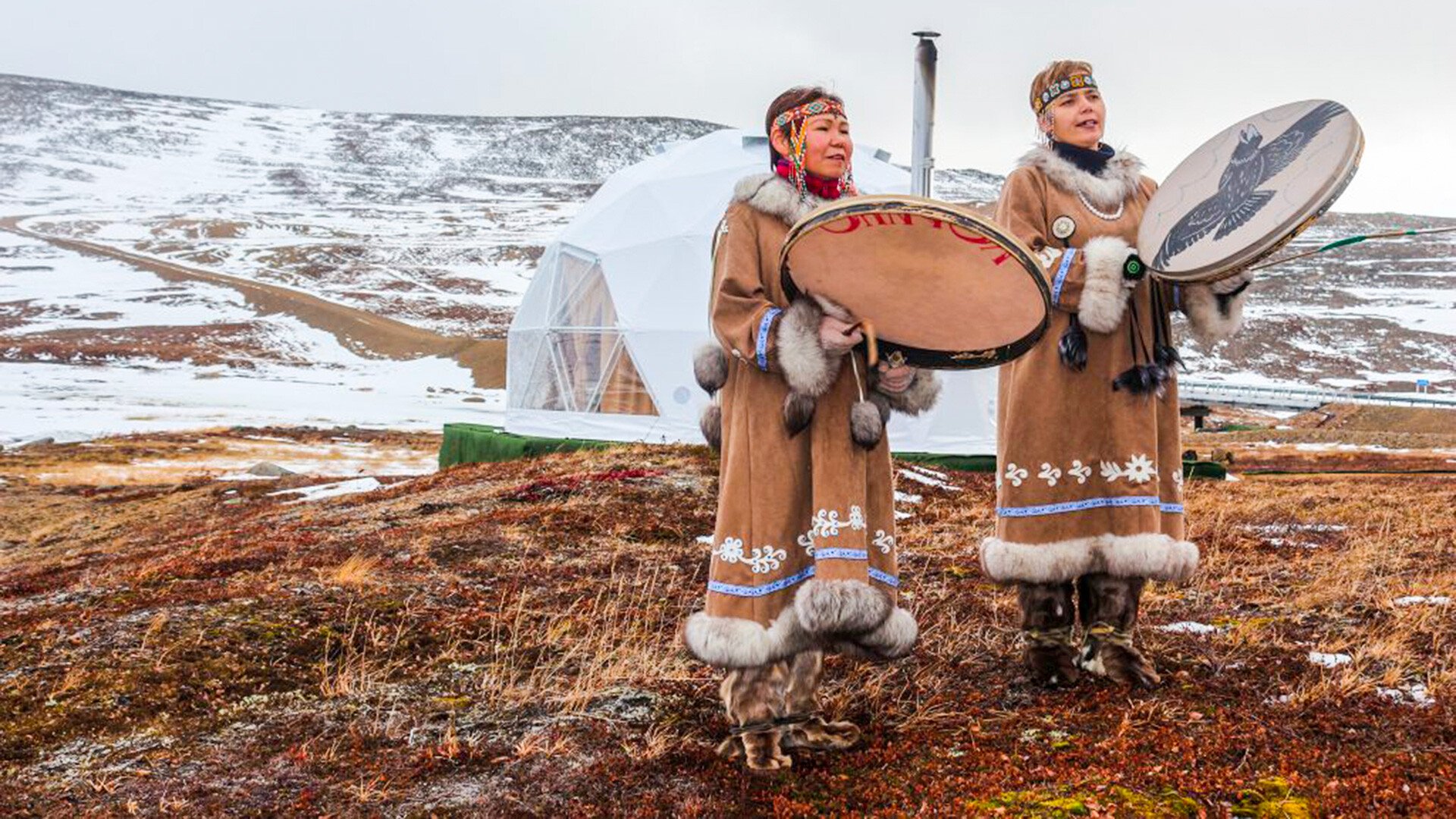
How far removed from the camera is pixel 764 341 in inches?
118

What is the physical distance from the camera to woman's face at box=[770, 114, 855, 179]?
10.5 ft

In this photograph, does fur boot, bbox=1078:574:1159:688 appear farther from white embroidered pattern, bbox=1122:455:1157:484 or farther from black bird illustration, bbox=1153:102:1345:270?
black bird illustration, bbox=1153:102:1345:270

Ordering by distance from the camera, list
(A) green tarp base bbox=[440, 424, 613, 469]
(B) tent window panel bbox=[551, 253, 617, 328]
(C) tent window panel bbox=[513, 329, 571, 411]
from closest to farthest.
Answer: (A) green tarp base bbox=[440, 424, 613, 469]
(B) tent window panel bbox=[551, 253, 617, 328]
(C) tent window panel bbox=[513, 329, 571, 411]

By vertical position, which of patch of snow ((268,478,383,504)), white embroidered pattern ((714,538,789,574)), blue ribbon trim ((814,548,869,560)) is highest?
blue ribbon trim ((814,548,869,560))

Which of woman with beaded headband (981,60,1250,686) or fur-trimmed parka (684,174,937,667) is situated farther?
woman with beaded headband (981,60,1250,686)

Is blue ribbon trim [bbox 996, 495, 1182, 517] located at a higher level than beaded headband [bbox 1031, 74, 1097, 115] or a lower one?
lower

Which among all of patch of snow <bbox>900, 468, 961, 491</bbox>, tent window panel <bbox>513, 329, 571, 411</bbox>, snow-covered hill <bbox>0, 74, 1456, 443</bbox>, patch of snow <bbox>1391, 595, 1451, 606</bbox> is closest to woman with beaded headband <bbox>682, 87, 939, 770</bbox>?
patch of snow <bbox>1391, 595, 1451, 606</bbox>

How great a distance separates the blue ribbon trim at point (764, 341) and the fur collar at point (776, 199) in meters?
0.36

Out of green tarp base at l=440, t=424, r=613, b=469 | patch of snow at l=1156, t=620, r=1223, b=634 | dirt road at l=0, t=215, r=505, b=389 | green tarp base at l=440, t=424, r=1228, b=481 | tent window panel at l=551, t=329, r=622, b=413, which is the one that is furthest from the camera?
dirt road at l=0, t=215, r=505, b=389

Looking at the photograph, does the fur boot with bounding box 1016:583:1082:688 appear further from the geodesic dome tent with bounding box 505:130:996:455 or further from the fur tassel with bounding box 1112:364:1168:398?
the geodesic dome tent with bounding box 505:130:996:455

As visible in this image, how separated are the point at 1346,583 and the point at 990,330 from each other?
353cm

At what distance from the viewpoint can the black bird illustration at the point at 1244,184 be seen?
3.26 meters

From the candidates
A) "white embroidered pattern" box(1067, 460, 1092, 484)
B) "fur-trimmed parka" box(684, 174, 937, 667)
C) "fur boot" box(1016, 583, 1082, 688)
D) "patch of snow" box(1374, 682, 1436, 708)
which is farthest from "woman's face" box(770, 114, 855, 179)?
"patch of snow" box(1374, 682, 1436, 708)

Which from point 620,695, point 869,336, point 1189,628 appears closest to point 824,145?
point 869,336
